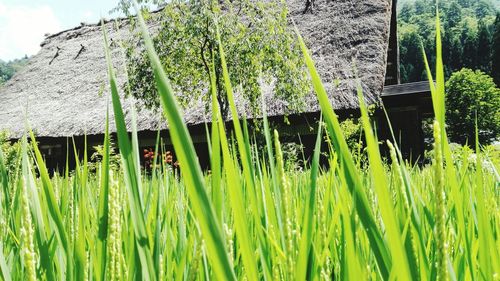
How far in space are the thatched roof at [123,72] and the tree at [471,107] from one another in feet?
30.7

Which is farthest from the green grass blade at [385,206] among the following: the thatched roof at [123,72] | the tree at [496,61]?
the tree at [496,61]

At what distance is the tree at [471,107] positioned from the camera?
59.0ft

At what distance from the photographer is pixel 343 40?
9.59 m

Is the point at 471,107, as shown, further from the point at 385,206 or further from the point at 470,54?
the point at 385,206

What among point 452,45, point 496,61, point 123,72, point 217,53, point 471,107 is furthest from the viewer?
point 452,45

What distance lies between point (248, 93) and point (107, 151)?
24.2ft

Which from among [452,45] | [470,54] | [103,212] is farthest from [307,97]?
[452,45]

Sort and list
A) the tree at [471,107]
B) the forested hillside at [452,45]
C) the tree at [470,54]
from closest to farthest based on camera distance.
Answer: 1. the tree at [471,107]
2. the forested hillside at [452,45]
3. the tree at [470,54]

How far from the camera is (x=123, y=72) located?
1170 centimetres

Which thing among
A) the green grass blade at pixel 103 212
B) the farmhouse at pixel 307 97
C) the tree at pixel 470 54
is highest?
the tree at pixel 470 54

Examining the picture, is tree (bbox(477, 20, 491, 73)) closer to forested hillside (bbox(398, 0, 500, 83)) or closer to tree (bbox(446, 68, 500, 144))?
forested hillside (bbox(398, 0, 500, 83))

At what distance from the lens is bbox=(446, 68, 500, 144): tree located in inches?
708

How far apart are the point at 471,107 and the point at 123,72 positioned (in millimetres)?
13358

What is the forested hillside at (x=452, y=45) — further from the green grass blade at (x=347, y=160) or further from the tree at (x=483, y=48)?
the green grass blade at (x=347, y=160)
